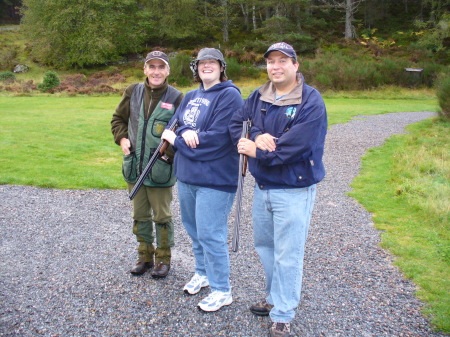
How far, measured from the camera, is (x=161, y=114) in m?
4.22

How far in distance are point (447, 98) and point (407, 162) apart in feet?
28.8

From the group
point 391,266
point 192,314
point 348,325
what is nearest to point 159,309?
point 192,314

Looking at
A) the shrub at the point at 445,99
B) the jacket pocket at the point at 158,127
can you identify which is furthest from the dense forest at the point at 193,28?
the jacket pocket at the point at 158,127

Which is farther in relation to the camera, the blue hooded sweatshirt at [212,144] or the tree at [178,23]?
the tree at [178,23]

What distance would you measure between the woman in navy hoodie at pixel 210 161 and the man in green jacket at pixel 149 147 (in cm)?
41

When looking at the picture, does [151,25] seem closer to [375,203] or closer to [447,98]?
[447,98]

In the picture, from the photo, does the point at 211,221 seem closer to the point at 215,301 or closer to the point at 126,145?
the point at 215,301

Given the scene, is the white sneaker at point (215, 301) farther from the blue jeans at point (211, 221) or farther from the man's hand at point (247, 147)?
the man's hand at point (247, 147)

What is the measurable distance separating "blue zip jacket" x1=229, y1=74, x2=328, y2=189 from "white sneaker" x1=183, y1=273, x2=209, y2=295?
51.3 inches

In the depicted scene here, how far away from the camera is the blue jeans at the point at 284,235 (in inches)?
128

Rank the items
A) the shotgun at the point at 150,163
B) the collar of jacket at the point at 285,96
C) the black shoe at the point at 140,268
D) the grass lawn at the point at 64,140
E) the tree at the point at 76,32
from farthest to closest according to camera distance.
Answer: the tree at the point at 76,32, the grass lawn at the point at 64,140, the black shoe at the point at 140,268, the shotgun at the point at 150,163, the collar of jacket at the point at 285,96

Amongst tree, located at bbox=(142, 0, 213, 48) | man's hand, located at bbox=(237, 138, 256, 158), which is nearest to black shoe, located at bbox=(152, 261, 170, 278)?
man's hand, located at bbox=(237, 138, 256, 158)

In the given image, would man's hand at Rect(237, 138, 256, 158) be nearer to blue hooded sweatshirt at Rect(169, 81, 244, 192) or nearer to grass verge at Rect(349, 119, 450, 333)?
blue hooded sweatshirt at Rect(169, 81, 244, 192)

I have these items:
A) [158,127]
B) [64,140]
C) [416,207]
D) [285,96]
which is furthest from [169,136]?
[64,140]
